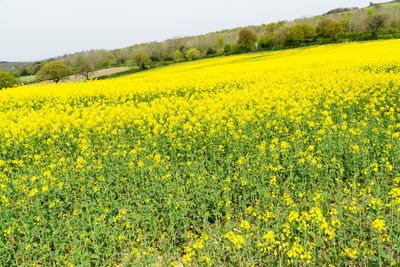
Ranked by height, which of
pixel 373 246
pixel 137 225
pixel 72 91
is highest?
pixel 72 91

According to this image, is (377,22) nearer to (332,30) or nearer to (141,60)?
(332,30)

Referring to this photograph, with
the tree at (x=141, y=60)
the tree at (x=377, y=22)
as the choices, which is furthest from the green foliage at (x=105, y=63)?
the tree at (x=377, y=22)

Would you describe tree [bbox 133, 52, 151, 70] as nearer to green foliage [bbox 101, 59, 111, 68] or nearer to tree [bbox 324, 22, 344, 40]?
green foliage [bbox 101, 59, 111, 68]

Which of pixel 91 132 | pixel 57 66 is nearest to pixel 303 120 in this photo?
pixel 91 132

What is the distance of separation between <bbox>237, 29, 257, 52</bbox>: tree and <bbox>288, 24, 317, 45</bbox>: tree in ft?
33.5

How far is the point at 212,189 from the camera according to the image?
16.7ft

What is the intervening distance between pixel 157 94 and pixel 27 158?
29.3ft

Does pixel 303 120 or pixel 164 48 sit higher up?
pixel 164 48

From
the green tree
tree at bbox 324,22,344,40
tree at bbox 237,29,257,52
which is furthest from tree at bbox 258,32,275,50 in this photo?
tree at bbox 324,22,344,40

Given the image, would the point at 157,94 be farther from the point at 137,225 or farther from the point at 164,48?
the point at 164,48

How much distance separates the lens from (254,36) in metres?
78.6

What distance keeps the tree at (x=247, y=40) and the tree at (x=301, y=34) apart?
1020 centimetres

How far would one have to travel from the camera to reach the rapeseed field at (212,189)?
385cm

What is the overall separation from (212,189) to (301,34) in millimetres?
77323
